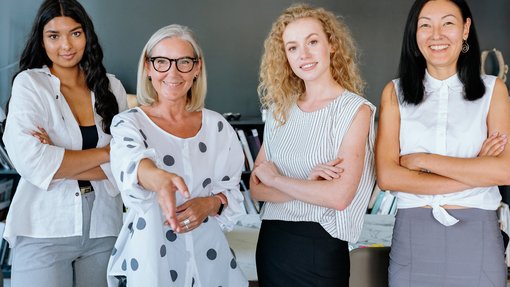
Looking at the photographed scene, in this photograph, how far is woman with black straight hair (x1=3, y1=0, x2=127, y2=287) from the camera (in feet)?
6.57

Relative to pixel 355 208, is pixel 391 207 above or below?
below

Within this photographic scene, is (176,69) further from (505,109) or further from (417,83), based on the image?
(505,109)

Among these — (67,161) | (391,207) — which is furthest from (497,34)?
(67,161)

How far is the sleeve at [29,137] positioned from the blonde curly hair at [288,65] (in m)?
0.84

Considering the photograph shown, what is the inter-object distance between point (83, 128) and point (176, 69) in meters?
0.52

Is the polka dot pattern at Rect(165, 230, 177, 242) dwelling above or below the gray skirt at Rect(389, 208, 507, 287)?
above

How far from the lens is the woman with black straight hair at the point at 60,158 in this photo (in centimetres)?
200

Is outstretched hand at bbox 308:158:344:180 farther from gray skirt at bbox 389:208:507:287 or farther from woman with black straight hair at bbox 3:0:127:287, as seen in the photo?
woman with black straight hair at bbox 3:0:127:287

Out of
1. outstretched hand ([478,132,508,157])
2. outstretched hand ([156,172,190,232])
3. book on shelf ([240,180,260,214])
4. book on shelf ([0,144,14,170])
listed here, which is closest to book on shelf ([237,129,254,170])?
book on shelf ([240,180,260,214])

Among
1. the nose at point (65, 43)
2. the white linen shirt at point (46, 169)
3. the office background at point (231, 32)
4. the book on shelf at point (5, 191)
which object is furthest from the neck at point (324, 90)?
the book on shelf at point (5, 191)

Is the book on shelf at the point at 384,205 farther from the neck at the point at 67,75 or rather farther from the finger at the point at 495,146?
the neck at the point at 67,75

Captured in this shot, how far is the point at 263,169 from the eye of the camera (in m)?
2.06

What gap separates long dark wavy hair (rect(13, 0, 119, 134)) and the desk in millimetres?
1745

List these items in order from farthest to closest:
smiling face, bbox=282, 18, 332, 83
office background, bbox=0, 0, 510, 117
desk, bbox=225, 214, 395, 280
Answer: office background, bbox=0, 0, 510, 117, desk, bbox=225, 214, 395, 280, smiling face, bbox=282, 18, 332, 83
